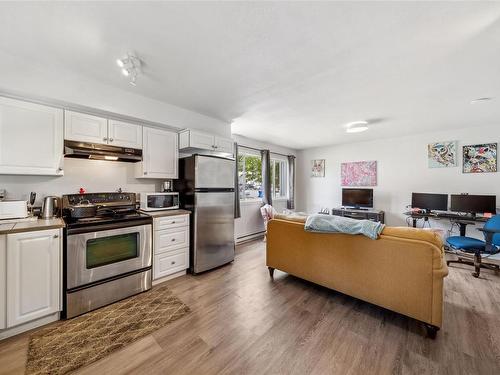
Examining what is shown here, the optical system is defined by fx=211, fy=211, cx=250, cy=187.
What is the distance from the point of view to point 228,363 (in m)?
1.57

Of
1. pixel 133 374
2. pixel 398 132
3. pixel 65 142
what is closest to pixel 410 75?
pixel 398 132

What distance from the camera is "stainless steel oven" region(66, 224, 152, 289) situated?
6.88ft

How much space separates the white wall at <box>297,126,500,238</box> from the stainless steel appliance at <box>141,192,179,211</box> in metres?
4.40

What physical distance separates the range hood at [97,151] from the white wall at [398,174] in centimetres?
496

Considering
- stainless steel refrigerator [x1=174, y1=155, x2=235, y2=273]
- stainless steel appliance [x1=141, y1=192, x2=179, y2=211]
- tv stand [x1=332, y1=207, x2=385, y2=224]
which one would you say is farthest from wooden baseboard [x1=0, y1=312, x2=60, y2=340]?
tv stand [x1=332, y1=207, x2=385, y2=224]

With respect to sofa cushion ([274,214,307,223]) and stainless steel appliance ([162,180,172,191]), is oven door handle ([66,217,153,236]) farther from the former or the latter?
sofa cushion ([274,214,307,223])

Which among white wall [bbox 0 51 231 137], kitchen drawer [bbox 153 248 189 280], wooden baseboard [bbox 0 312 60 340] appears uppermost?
white wall [bbox 0 51 231 137]

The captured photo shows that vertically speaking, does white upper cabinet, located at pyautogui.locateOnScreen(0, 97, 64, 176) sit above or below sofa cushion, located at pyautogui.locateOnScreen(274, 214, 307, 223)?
above

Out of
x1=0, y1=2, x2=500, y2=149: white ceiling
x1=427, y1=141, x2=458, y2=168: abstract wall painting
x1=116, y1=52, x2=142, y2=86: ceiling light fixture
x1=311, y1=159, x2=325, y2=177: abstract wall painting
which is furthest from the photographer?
x1=311, y1=159, x2=325, y2=177: abstract wall painting

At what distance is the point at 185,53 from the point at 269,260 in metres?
2.67

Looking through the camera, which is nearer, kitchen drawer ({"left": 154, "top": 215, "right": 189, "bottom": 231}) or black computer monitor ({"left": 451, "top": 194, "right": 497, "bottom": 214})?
kitchen drawer ({"left": 154, "top": 215, "right": 189, "bottom": 231})

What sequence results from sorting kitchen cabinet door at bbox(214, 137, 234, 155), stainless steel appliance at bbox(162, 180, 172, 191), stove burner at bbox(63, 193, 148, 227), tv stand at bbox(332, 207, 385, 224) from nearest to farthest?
1. stove burner at bbox(63, 193, 148, 227)
2. stainless steel appliance at bbox(162, 180, 172, 191)
3. kitchen cabinet door at bbox(214, 137, 234, 155)
4. tv stand at bbox(332, 207, 385, 224)

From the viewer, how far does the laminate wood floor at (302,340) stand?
1542 mm

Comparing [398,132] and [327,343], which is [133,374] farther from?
[398,132]
